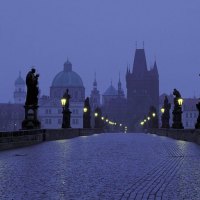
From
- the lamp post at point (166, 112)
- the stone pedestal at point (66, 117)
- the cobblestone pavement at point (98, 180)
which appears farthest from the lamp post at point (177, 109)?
the cobblestone pavement at point (98, 180)

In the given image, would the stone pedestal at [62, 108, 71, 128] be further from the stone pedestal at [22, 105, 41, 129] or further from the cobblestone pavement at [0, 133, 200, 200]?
the cobblestone pavement at [0, 133, 200, 200]

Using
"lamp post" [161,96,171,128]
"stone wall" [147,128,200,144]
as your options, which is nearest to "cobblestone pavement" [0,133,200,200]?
"stone wall" [147,128,200,144]

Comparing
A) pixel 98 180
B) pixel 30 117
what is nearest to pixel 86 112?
pixel 30 117

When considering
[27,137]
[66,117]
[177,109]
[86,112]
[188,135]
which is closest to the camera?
[27,137]

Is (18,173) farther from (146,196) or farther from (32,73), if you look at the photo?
(32,73)

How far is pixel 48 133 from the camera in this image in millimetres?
43031

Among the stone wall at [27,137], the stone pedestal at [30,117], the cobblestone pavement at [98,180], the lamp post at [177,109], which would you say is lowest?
the cobblestone pavement at [98,180]

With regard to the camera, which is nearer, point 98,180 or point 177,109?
point 98,180

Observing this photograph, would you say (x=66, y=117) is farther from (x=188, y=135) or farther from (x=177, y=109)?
(x=188, y=135)

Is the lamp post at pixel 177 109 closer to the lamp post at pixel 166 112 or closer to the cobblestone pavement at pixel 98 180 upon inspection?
the lamp post at pixel 166 112

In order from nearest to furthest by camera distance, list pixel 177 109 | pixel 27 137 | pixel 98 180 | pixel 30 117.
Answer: pixel 98 180 → pixel 27 137 → pixel 30 117 → pixel 177 109

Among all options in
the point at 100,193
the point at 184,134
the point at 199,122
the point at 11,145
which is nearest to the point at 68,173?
the point at 100,193

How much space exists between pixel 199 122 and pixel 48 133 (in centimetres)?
1078

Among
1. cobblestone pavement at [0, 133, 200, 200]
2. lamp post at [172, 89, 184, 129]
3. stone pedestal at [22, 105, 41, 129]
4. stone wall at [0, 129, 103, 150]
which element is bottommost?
cobblestone pavement at [0, 133, 200, 200]
